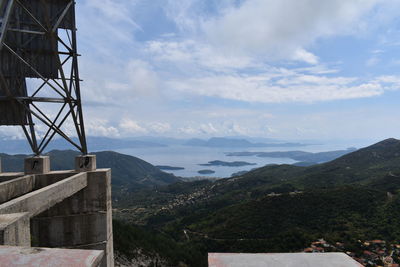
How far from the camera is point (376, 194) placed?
71312 mm

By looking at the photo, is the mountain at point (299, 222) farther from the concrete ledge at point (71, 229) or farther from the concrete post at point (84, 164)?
the concrete post at point (84, 164)

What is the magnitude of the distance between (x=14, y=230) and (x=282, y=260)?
5586 millimetres

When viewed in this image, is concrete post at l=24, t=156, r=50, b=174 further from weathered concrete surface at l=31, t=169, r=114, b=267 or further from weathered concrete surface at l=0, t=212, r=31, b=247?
weathered concrete surface at l=0, t=212, r=31, b=247

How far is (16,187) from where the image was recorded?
12711 mm

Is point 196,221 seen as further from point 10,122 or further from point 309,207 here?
point 10,122

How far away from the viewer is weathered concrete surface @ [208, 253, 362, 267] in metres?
3.48

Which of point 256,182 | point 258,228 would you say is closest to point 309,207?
point 258,228

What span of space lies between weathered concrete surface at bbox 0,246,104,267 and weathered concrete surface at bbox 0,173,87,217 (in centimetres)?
492

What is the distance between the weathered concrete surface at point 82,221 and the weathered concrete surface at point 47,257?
1134 cm

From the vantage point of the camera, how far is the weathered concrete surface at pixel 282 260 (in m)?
3.48

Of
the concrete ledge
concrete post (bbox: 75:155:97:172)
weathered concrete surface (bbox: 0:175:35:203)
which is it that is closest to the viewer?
weathered concrete surface (bbox: 0:175:35:203)

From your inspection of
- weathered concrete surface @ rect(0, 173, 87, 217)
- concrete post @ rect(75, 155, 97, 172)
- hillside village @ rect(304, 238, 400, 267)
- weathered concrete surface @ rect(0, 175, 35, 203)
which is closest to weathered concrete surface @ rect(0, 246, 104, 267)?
weathered concrete surface @ rect(0, 173, 87, 217)

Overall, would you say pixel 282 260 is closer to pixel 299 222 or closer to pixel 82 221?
pixel 82 221

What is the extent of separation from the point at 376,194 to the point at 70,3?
81.0m
